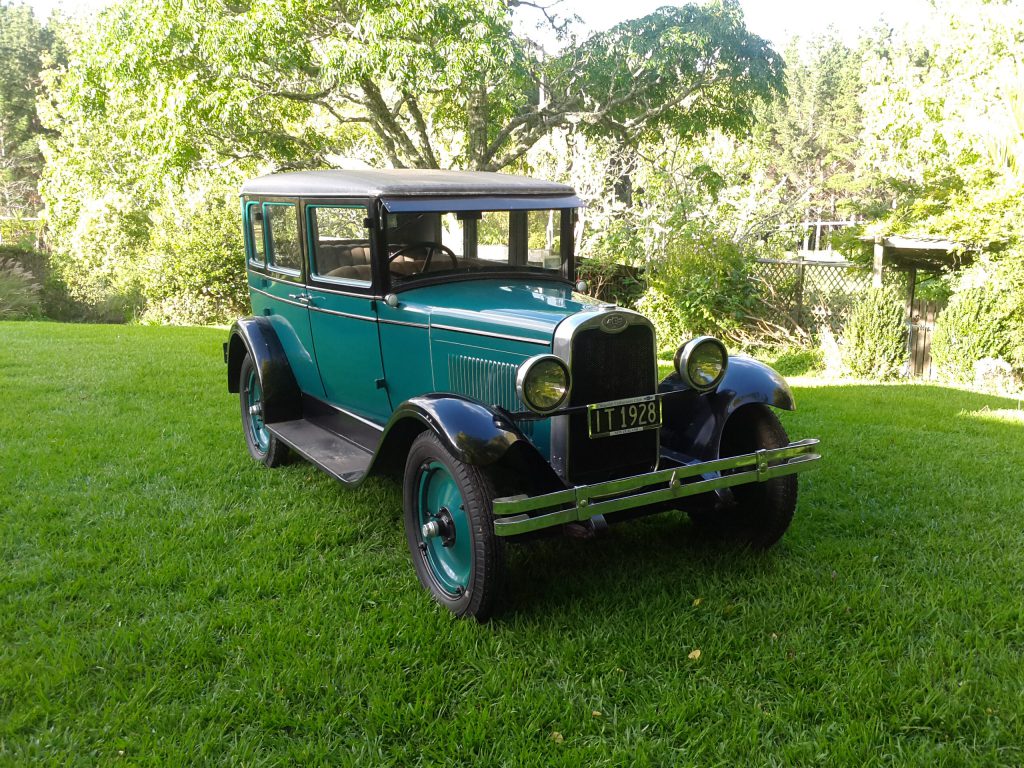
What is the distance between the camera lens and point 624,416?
10.8 feet

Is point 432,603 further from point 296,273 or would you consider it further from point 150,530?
point 296,273

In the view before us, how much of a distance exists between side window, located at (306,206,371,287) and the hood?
403 millimetres

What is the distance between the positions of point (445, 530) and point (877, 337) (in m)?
7.36

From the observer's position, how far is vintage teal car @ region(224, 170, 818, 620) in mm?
3086

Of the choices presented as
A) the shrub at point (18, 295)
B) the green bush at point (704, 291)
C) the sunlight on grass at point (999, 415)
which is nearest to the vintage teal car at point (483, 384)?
the sunlight on grass at point (999, 415)

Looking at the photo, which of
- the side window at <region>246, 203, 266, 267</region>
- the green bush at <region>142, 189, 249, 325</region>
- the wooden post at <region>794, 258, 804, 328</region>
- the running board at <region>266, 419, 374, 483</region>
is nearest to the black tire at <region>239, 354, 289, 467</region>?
the running board at <region>266, 419, 374, 483</region>

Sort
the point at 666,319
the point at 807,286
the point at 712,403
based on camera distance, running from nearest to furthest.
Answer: the point at 712,403 < the point at 807,286 < the point at 666,319

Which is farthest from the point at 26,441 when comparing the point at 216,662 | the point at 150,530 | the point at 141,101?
the point at 141,101

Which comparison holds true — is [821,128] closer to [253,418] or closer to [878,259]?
[878,259]

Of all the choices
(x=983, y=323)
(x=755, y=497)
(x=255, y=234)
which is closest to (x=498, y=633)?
(x=755, y=497)

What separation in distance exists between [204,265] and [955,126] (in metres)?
12.1

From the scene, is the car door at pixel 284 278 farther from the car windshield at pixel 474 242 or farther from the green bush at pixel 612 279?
the green bush at pixel 612 279

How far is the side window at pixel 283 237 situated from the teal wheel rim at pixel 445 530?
76.4 inches

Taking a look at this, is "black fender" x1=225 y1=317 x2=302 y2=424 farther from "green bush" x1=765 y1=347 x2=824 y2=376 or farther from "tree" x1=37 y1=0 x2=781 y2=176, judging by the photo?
"green bush" x1=765 y1=347 x2=824 y2=376
